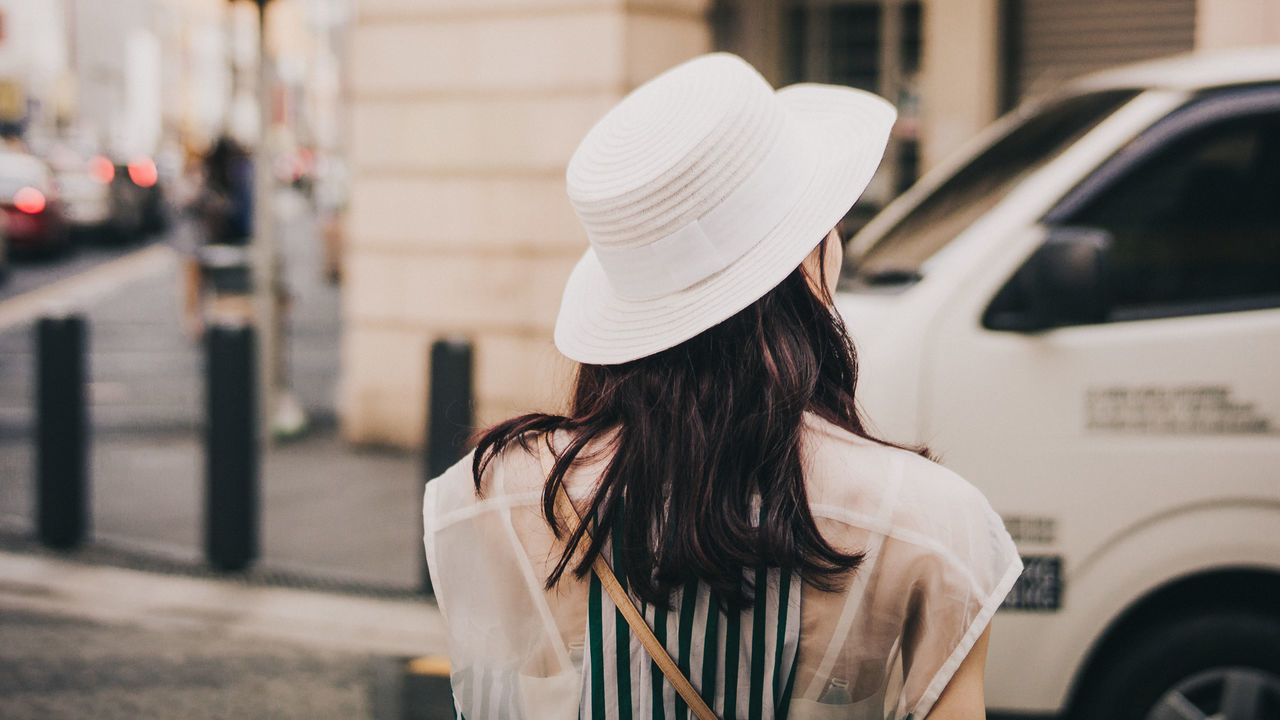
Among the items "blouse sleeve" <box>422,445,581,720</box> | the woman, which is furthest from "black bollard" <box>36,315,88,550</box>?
the woman

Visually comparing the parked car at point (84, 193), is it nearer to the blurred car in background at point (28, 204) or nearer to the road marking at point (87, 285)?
the road marking at point (87, 285)

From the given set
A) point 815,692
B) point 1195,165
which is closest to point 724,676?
point 815,692

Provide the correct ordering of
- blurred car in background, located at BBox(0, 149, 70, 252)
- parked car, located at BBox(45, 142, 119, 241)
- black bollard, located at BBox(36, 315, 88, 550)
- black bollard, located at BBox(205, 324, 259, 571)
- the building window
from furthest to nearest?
parked car, located at BBox(45, 142, 119, 241)
blurred car in background, located at BBox(0, 149, 70, 252)
the building window
black bollard, located at BBox(36, 315, 88, 550)
black bollard, located at BBox(205, 324, 259, 571)

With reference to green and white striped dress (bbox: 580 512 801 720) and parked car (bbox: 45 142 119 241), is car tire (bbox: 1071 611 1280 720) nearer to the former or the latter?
green and white striped dress (bbox: 580 512 801 720)

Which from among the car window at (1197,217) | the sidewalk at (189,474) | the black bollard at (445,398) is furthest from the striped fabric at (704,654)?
the sidewalk at (189,474)

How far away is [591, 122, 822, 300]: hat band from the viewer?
1432mm

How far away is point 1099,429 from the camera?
3068 mm

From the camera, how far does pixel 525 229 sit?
25.7ft

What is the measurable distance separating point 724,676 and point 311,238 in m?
31.9

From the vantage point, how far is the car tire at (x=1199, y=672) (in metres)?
3.03

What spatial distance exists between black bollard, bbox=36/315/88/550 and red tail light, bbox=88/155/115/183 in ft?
60.9

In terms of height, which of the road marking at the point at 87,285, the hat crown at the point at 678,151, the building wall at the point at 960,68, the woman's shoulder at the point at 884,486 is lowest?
the road marking at the point at 87,285

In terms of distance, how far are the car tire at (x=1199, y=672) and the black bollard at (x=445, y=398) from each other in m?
2.95

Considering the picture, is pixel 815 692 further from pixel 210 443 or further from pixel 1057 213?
A: pixel 210 443
